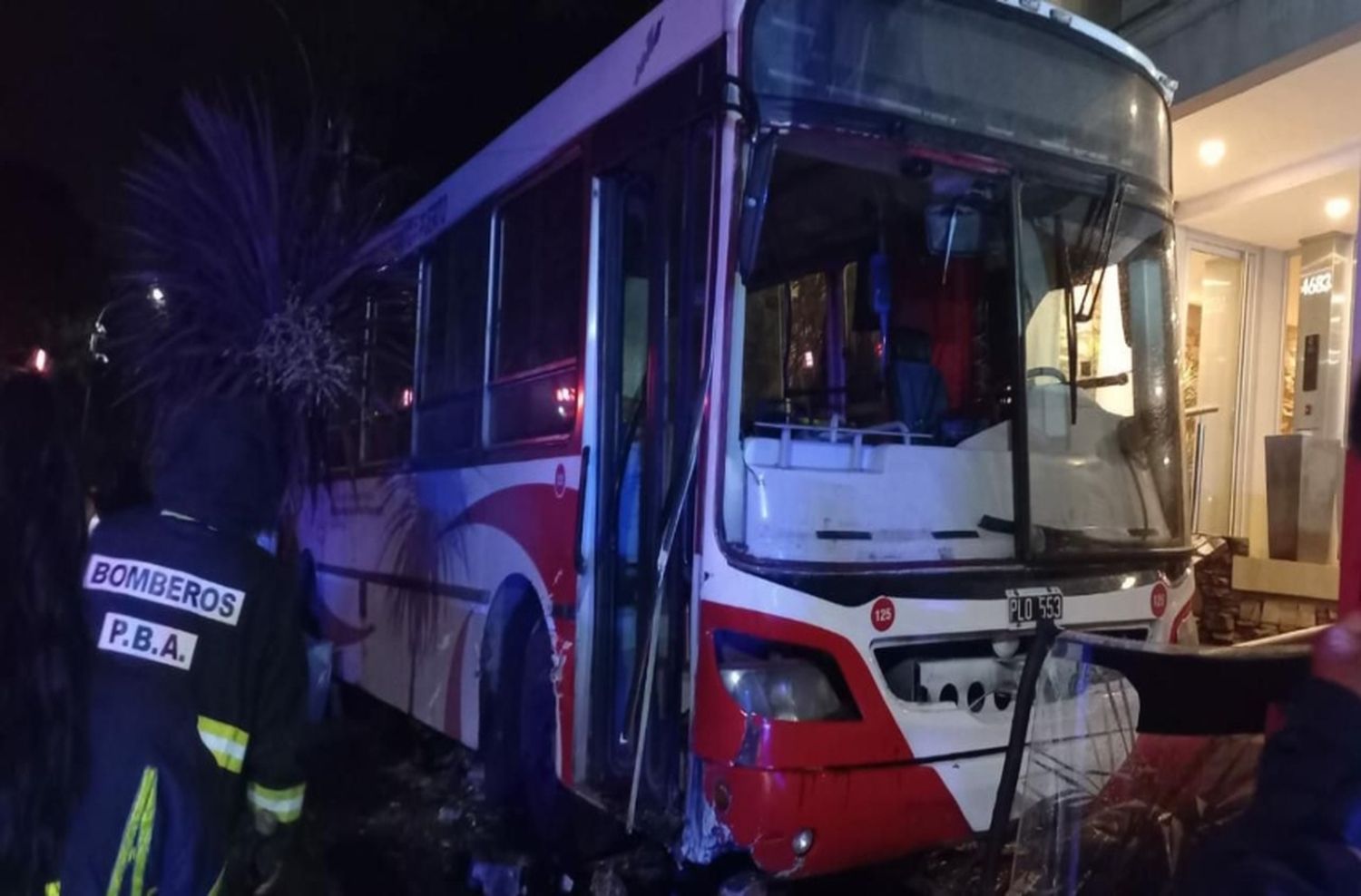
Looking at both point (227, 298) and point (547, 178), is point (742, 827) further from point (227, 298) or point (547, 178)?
point (227, 298)

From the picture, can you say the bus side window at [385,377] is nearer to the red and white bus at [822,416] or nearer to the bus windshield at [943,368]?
the red and white bus at [822,416]

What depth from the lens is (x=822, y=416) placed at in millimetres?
4500

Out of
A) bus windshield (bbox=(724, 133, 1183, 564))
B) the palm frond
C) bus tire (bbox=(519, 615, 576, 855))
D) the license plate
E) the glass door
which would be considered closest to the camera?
bus windshield (bbox=(724, 133, 1183, 564))

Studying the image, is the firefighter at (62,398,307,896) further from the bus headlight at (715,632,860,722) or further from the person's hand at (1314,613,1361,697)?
the person's hand at (1314,613,1361,697)

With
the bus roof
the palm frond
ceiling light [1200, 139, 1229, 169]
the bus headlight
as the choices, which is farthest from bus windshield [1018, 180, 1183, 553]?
ceiling light [1200, 139, 1229, 169]

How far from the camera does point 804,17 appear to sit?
4.00m

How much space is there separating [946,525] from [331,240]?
3469 mm

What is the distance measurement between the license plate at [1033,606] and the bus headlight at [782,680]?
0.73 m

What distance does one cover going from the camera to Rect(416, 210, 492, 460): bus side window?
5.96 m

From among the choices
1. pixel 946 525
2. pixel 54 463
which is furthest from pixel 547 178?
pixel 54 463

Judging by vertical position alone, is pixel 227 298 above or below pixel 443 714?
above

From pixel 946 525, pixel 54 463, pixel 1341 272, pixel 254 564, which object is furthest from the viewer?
pixel 1341 272

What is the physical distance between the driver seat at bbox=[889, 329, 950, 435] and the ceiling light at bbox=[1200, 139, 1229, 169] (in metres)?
5.03

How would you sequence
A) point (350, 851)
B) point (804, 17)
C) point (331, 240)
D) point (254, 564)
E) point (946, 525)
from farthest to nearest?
A: point (331, 240), point (350, 851), point (946, 525), point (804, 17), point (254, 564)
